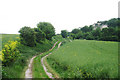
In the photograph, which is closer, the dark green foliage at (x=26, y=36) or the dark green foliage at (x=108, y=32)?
the dark green foliage at (x=108, y=32)

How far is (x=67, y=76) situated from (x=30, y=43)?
31.8 meters

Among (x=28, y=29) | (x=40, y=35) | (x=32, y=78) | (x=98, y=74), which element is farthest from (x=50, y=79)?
(x=40, y=35)

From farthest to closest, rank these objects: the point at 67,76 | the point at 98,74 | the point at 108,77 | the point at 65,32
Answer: the point at 65,32
the point at 67,76
the point at 98,74
the point at 108,77

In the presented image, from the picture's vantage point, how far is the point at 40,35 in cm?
5525

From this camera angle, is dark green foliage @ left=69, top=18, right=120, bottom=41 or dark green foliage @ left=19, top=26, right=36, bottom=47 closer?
dark green foliage @ left=69, top=18, right=120, bottom=41

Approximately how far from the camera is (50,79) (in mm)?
14484

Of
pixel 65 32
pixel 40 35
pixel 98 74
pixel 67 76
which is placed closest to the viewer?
pixel 98 74

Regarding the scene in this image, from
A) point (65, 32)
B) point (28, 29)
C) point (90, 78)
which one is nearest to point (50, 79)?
point (90, 78)

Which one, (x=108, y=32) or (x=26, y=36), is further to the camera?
(x=26, y=36)

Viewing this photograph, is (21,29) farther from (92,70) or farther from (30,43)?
(92,70)

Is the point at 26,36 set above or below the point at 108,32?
below

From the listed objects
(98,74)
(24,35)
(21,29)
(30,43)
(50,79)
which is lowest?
(50,79)

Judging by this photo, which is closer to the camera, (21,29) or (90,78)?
(90,78)

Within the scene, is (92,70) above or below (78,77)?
above
